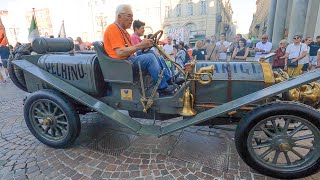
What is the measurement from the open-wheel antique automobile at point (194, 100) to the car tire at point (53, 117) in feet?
0.04

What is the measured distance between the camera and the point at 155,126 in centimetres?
274

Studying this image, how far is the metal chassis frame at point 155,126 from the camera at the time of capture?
1994 mm

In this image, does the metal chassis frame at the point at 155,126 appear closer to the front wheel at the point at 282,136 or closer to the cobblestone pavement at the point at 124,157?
the front wheel at the point at 282,136

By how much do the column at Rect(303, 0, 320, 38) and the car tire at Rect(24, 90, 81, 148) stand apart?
1352 cm

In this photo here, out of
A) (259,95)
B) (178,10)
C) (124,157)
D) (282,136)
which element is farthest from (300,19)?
(178,10)

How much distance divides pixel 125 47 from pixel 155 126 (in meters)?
1.11

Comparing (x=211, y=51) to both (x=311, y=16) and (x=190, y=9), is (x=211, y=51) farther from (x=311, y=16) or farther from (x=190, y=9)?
(x=190, y=9)

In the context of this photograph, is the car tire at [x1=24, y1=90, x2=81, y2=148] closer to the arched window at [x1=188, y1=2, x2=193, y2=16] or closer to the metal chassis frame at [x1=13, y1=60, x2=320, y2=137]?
the metal chassis frame at [x1=13, y1=60, x2=320, y2=137]

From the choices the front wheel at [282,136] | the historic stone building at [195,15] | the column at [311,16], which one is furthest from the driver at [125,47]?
the historic stone building at [195,15]

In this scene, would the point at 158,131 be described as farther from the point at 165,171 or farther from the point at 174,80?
the point at 174,80

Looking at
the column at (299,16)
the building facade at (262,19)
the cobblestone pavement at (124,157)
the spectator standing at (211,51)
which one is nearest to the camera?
the cobblestone pavement at (124,157)

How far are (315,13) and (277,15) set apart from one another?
2.05 meters

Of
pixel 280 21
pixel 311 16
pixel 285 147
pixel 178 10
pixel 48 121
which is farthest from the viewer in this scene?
pixel 178 10

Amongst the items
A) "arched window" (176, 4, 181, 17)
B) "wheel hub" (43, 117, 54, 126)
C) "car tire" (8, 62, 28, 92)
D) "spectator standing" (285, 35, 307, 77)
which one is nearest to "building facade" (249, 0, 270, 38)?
"arched window" (176, 4, 181, 17)
